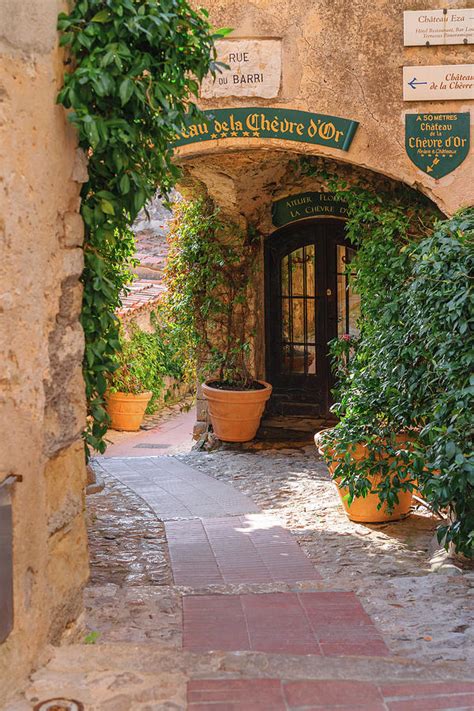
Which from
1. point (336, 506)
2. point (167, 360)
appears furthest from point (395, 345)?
point (167, 360)

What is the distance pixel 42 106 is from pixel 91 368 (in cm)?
112

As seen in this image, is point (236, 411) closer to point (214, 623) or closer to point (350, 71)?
point (350, 71)

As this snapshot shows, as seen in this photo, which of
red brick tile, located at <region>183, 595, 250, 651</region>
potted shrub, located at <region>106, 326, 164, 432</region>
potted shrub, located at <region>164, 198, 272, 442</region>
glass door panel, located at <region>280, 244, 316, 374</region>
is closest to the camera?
red brick tile, located at <region>183, 595, 250, 651</region>

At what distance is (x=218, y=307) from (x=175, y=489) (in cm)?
245

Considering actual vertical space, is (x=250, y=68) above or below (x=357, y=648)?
above

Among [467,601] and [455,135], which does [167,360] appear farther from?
[467,601]

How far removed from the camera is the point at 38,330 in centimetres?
280

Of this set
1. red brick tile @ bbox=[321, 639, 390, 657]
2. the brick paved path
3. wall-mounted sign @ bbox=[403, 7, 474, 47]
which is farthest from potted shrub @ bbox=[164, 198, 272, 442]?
red brick tile @ bbox=[321, 639, 390, 657]

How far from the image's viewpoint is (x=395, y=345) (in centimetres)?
562

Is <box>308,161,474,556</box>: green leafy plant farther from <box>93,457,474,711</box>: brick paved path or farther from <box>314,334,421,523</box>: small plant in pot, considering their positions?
<box>93,457,474,711</box>: brick paved path

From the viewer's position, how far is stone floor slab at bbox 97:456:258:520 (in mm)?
6859

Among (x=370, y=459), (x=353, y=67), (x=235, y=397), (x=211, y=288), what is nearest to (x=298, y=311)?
(x=211, y=288)

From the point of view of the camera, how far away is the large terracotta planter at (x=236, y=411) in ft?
29.9

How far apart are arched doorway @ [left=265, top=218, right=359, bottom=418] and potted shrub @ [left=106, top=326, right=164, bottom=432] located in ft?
9.06
